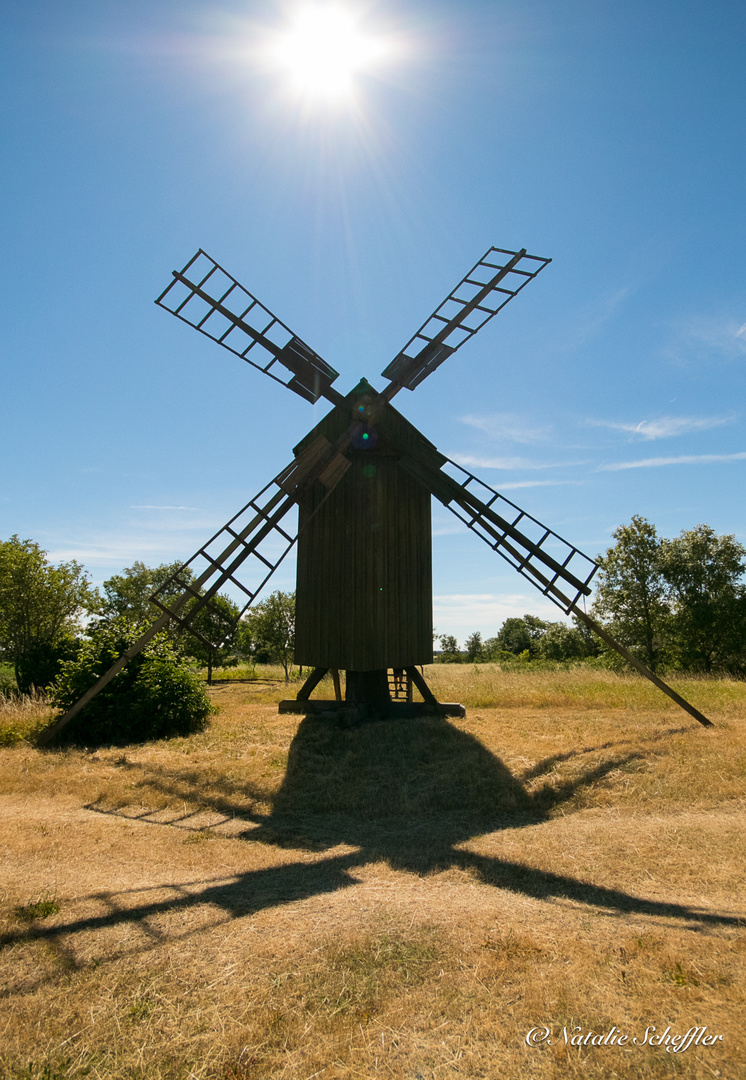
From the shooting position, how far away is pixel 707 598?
3434 centimetres

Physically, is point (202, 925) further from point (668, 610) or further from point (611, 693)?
point (668, 610)

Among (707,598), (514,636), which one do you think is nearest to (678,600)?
(707,598)

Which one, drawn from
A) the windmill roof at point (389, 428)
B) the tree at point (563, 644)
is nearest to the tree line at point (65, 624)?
the windmill roof at point (389, 428)

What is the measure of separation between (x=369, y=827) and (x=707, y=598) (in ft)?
105

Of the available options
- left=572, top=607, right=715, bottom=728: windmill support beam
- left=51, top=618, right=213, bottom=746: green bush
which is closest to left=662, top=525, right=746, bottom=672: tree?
left=572, top=607, right=715, bottom=728: windmill support beam

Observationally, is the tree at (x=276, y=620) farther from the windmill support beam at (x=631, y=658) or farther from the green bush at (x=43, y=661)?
the windmill support beam at (x=631, y=658)

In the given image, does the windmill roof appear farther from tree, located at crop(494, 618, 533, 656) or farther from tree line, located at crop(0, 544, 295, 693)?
tree, located at crop(494, 618, 533, 656)

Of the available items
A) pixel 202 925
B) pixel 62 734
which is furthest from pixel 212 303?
pixel 202 925

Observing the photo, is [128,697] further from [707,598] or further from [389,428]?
Answer: [707,598]

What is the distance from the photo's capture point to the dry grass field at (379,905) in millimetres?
3959

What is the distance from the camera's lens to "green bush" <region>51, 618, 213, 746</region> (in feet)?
49.7

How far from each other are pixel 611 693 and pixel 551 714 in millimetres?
3959

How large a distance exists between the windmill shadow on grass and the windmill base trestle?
64cm

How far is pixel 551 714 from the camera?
16047mm
